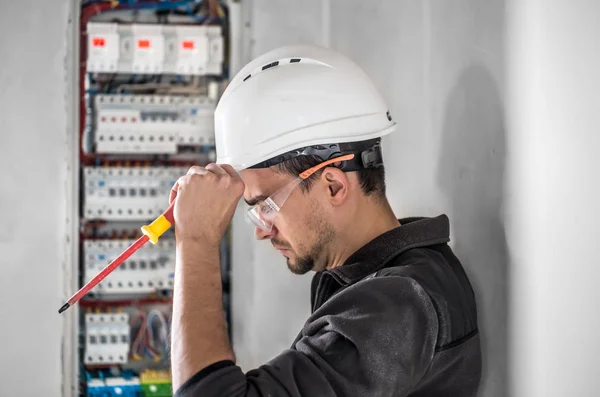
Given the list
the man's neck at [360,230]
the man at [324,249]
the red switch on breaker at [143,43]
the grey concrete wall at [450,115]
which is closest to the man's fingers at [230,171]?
the man at [324,249]

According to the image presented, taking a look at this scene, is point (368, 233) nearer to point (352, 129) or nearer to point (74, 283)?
point (352, 129)

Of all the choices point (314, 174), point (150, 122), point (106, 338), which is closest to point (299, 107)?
point (314, 174)

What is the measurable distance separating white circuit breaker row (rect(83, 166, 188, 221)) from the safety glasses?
1.51 metres

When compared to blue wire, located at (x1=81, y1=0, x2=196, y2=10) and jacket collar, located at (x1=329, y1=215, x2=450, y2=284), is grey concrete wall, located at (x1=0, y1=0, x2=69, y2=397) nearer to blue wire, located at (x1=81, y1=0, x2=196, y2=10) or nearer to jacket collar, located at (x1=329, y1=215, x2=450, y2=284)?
blue wire, located at (x1=81, y1=0, x2=196, y2=10)

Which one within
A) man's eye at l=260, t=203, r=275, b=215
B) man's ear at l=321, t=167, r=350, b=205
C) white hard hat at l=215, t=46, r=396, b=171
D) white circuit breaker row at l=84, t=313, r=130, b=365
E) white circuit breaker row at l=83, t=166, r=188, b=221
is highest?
white hard hat at l=215, t=46, r=396, b=171

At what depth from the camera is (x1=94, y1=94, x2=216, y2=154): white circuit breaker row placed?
2992 mm

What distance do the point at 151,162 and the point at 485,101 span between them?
1.89 m

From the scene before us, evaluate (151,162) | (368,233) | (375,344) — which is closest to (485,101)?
(368,233)

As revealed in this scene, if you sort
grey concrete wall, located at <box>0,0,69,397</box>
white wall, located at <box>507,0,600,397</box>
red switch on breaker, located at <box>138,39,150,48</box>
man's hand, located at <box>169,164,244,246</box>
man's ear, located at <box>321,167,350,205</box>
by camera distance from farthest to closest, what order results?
1. red switch on breaker, located at <box>138,39,150,48</box>
2. grey concrete wall, located at <box>0,0,69,397</box>
3. man's ear, located at <box>321,167,350,205</box>
4. man's hand, located at <box>169,164,244,246</box>
5. white wall, located at <box>507,0,600,397</box>

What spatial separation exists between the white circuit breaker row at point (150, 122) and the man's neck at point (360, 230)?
1623 millimetres

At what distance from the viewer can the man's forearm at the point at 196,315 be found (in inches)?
47.7

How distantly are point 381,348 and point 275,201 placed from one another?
46 centimetres

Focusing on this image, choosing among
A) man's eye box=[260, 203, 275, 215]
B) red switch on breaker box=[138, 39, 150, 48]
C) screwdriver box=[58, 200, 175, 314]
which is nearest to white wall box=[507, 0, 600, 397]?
Answer: man's eye box=[260, 203, 275, 215]

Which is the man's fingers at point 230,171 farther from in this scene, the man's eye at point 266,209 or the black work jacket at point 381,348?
the black work jacket at point 381,348
